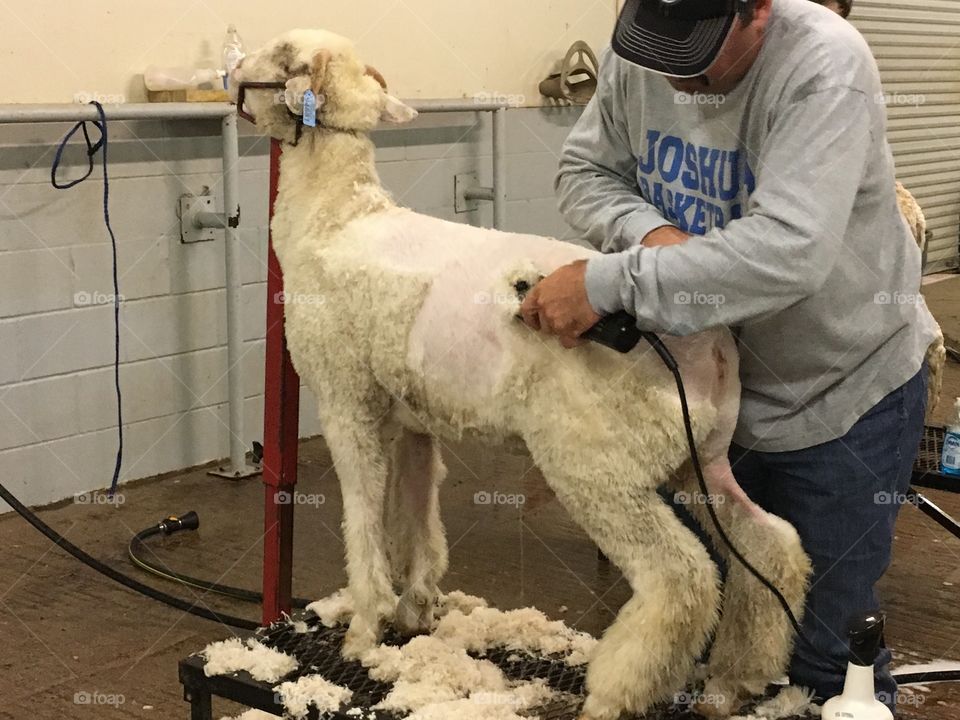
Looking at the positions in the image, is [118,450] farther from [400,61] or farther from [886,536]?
[886,536]

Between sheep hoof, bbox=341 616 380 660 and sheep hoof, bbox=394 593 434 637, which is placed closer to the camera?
sheep hoof, bbox=341 616 380 660

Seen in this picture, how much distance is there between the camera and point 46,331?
4.06 m

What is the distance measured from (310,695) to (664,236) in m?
1.09

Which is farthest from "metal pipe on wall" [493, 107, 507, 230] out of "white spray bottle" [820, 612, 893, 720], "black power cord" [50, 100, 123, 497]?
"white spray bottle" [820, 612, 893, 720]

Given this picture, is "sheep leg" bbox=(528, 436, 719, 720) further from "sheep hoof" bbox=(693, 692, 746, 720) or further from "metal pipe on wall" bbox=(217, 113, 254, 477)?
"metal pipe on wall" bbox=(217, 113, 254, 477)

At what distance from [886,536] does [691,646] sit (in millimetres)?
471

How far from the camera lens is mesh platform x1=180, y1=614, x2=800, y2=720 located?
2084 mm

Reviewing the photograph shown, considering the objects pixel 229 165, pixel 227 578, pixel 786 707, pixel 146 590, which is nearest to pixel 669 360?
pixel 786 707

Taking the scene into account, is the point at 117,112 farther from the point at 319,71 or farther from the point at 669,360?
the point at 669,360

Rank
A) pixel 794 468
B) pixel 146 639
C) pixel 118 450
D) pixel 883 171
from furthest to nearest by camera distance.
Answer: pixel 118 450 → pixel 146 639 → pixel 794 468 → pixel 883 171

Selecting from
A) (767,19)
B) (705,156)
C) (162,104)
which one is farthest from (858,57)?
(162,104)

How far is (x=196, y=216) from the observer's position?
4426 mm

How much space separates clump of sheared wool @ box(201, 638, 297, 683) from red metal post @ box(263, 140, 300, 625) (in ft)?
0.95

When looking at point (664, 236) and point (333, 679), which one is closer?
point (664, 236)
